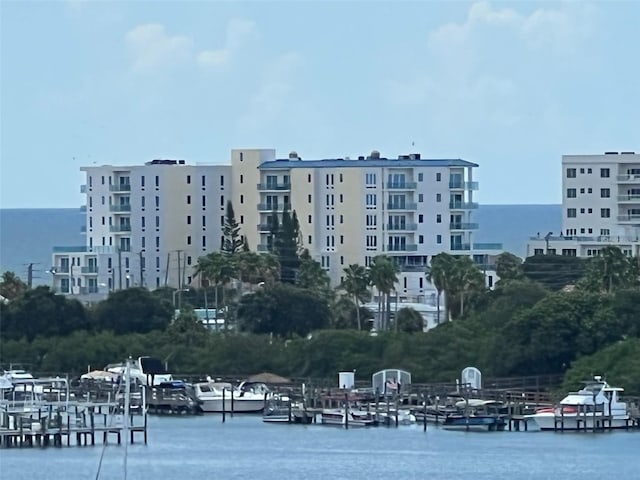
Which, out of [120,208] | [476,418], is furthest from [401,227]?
[476,418]

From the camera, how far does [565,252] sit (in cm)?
14638

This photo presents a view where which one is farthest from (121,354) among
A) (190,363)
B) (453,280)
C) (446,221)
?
(446,221)

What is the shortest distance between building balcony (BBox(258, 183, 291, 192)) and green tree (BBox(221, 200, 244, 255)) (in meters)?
2.15

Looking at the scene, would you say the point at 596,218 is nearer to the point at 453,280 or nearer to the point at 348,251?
the point at 348,251

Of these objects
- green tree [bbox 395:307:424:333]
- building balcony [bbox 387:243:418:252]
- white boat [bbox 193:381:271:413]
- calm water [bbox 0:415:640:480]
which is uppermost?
building balcony [bbox 387:243:418:252]

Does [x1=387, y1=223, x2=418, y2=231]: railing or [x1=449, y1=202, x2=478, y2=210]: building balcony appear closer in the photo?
[x1=387, y1=223, x2=418, y2=231]: railing

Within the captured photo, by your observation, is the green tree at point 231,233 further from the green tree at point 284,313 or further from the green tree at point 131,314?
the green tree at point 284,313

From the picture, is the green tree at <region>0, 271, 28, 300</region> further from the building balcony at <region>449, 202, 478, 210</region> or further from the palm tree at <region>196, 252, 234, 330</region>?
the building balcony at <region>449, 202, 478, 210</region>

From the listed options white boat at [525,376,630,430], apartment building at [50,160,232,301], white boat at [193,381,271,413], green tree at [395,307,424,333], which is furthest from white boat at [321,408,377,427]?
apartment building at [50,160,232,301]

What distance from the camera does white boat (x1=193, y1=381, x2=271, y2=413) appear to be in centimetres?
10162

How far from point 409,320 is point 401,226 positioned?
25.4 metres

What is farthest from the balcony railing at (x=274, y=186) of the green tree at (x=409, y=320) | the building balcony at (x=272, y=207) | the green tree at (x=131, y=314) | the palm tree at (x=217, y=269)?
the green tree at (x=131, y=314)

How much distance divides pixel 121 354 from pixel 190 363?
161 inches

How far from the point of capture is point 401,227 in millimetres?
146375
